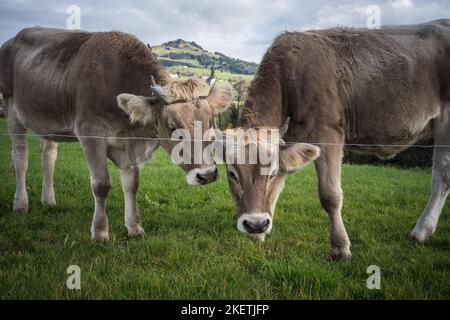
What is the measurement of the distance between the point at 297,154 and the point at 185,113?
1.43 metres

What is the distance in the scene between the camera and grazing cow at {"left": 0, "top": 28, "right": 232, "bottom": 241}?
16.3ft

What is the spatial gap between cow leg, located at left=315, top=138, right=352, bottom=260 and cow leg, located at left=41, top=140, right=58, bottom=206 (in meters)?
4.88

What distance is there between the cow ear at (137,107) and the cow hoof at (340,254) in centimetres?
279

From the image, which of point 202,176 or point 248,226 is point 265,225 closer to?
point 248,226

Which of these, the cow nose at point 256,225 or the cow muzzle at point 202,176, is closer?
the cow nose at point 256,225

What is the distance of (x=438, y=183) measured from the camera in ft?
19.3

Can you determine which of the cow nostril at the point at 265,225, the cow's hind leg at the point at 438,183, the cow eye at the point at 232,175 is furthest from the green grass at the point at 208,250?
the cow eye at the point at 232,175

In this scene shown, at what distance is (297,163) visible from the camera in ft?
14.7

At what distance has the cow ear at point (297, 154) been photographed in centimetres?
444

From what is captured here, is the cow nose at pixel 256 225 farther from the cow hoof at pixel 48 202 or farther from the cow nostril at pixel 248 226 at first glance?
the cow hoof at pixel 48 202

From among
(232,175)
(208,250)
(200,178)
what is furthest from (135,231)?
(232,175)

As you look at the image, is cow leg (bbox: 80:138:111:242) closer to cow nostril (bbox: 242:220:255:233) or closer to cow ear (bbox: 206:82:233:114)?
cow ear (bbox: 206:82:233:114)

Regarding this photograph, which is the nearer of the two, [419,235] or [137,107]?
[137,107]
